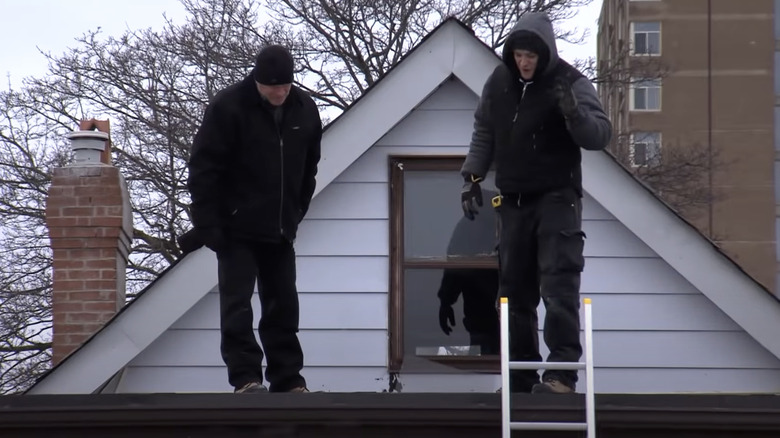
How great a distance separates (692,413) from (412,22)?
1786 centimetres

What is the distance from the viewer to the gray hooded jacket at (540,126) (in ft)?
19.0

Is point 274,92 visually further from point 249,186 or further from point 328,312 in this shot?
point 328,312

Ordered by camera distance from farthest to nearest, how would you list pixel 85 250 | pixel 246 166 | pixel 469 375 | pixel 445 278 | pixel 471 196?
1. pixel 85 250
2. pixel 445 278
3. pixel 469 375
4. pixel 471 196
5. pixel 246 166

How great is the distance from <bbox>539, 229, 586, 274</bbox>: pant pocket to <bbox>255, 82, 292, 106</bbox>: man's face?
1377 mm

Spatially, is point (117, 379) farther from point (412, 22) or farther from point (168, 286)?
point (412, 22)

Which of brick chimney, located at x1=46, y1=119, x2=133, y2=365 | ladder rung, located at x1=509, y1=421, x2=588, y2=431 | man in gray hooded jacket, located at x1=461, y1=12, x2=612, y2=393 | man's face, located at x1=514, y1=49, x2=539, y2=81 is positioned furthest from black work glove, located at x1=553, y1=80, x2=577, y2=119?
brick chimney, located at x1=46, y1=119, x2=133, y2=365

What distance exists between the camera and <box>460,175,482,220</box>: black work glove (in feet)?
20.1

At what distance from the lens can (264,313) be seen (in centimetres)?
616

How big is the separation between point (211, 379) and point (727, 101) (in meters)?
45.7

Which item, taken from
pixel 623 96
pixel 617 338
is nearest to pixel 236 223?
pixel 617 338

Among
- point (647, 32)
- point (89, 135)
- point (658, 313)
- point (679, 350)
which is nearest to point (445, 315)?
point (658, 313)

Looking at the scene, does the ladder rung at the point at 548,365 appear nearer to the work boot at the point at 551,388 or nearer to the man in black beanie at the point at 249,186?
the work boot at the point at 551,388

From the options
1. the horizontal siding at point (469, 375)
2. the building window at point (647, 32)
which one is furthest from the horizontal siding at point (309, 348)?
the building window at point (647, 32)

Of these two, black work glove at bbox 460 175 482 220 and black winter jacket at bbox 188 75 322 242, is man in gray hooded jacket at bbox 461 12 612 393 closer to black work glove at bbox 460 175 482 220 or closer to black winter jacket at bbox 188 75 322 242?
black work glove at bbox 460 175 482 220
